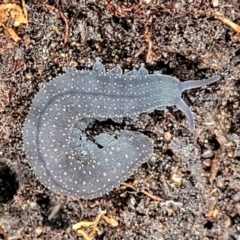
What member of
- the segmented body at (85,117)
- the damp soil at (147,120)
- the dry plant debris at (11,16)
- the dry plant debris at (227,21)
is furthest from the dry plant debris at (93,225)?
the dry plant debris at (227,21)

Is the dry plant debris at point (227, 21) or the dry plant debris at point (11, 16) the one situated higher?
the dry plant debris at point (227, 21)

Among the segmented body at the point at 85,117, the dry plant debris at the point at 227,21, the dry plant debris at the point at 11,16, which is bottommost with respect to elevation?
the segmented body at the point at 85,117

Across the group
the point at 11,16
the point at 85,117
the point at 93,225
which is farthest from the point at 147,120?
the point at 11,16

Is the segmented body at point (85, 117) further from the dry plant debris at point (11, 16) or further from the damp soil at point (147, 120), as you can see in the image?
the dry plant debris at point (11, 16)

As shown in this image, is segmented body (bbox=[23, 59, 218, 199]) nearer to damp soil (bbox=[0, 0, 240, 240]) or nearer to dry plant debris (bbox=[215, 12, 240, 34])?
damp soil (bbox=[0, 0, 240, 240])

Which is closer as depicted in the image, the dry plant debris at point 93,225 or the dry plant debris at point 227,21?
the dry plant debris at point 227,21
